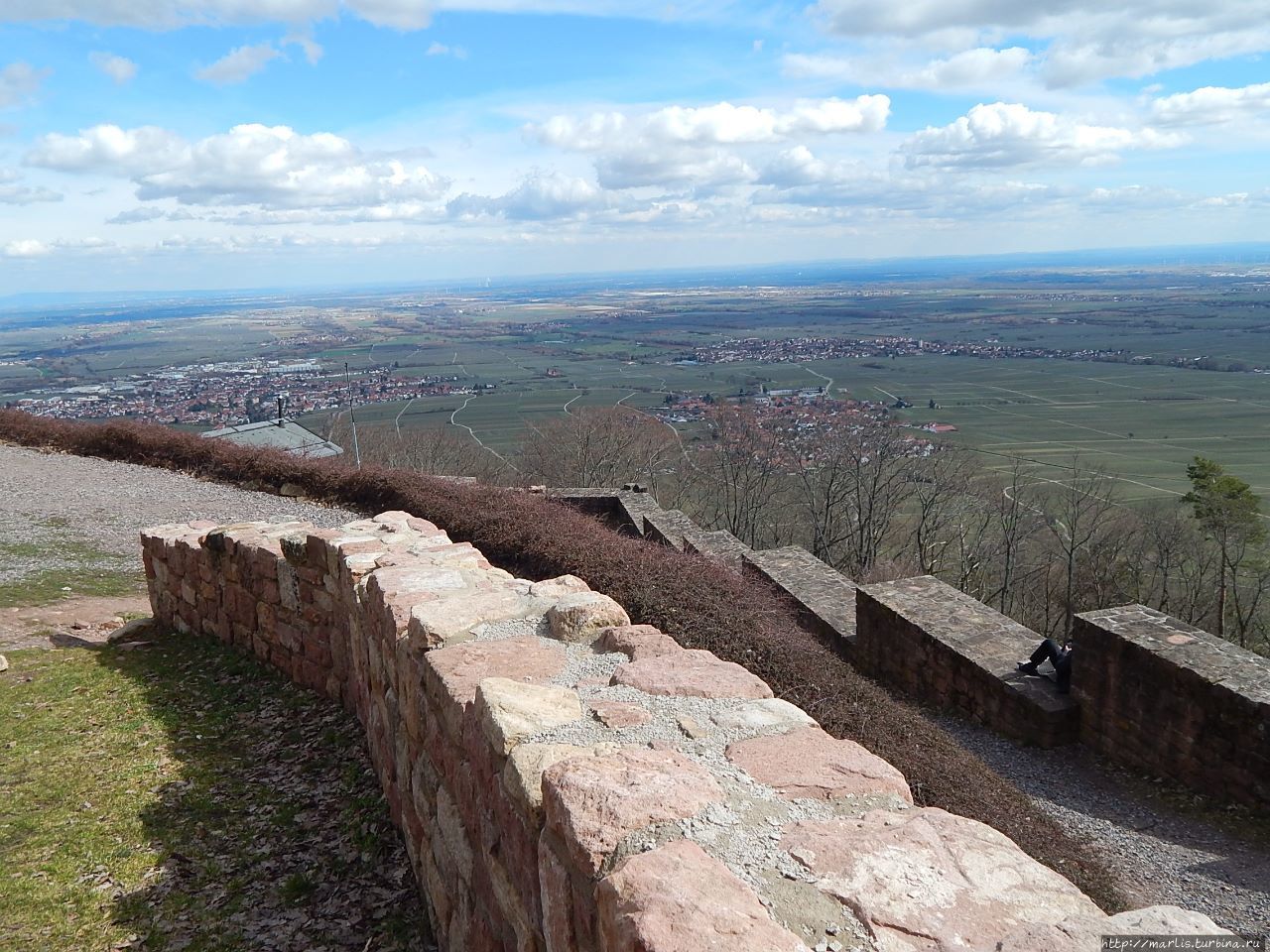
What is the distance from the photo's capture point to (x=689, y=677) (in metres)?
3.03

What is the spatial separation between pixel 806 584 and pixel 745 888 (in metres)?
9.65

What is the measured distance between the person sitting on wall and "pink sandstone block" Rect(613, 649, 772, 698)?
5.48 meters

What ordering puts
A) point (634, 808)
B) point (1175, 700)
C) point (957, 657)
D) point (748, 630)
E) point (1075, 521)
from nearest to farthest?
1. point (634, 808)
2. point (1175, 700)
3. point (748, 630)
4. point (957, 657)
5. point (1075, 521)

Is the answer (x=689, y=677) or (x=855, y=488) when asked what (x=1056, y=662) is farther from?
(x=855, y=488)

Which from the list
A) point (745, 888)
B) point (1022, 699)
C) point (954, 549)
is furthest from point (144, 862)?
point (954, 549)

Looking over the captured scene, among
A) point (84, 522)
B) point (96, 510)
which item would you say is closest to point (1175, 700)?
point (84, 522)

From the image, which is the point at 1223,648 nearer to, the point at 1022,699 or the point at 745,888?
the point at 1022,699

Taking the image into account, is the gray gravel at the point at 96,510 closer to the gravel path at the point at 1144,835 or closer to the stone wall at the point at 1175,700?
the gravel path at the point at 1144,835

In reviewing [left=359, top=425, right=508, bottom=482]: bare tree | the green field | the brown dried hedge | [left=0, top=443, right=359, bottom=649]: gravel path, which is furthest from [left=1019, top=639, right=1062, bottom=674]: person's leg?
the green field

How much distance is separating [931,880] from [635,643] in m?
1.71

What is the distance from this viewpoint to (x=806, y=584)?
36.6 feet

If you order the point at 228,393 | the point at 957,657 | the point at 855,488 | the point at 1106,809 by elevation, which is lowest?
the point at 855,488

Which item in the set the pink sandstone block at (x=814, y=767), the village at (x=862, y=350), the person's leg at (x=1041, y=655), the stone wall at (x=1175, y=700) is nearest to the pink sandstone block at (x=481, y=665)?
the pink sandstone block at (x=814, y=767)

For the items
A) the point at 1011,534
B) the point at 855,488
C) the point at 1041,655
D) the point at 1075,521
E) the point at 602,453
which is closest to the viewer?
the point at 1041,655
